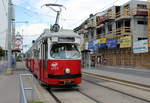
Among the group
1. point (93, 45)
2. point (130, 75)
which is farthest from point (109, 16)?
point (130, 75)

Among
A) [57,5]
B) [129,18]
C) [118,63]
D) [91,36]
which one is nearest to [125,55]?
[118,63]

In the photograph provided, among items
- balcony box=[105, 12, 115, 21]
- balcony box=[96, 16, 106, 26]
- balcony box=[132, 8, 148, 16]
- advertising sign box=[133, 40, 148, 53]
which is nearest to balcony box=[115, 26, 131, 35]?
balcony box=[132, 8, 148, 16]

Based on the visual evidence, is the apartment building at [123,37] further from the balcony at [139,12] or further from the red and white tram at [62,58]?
the red and white tram at [62,58]

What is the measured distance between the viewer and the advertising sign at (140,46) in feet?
115

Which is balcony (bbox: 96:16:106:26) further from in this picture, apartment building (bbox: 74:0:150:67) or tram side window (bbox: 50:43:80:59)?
tram side window (bbox: 50:43:80:59)

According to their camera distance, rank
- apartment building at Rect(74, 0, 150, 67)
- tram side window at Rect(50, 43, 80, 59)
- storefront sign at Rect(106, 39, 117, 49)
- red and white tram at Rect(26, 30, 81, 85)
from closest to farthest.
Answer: red and white tram at Rect(26, 30, 81, 85) < tram side window at Rect(50, 43, 80, 59) < apartment building at Rect(74, 0, 150, 67) < storefront sign at Rect(106, 39, 117, 49)

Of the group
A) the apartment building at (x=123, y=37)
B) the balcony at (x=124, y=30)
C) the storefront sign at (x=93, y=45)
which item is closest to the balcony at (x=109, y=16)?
the apartment building at (x=123, y=37)

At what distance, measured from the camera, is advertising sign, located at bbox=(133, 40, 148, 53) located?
35000 mm

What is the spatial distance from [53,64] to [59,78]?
28.5 inches

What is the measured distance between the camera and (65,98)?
11438 mm

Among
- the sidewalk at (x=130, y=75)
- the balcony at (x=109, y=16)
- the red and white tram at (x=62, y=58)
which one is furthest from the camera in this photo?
the balcony at (x=109, y=16)

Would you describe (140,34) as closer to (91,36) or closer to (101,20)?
(101,20)

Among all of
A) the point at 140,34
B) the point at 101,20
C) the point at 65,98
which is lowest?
the point at 65,98

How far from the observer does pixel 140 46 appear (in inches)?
1427
